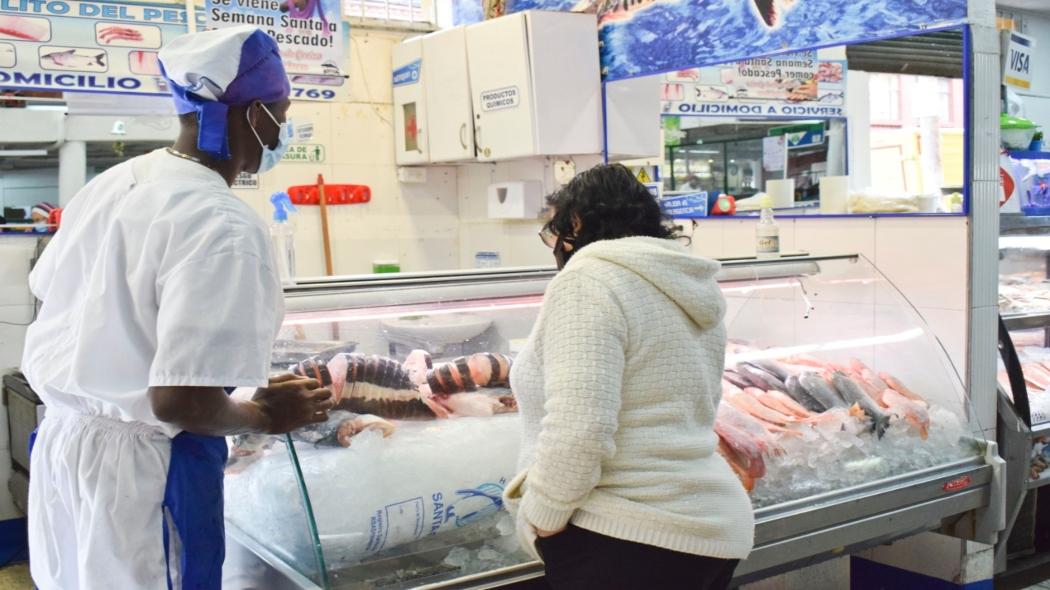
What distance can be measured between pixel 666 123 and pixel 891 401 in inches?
186

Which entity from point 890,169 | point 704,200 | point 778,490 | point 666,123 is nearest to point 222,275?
point 778,490

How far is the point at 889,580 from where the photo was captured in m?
4.08

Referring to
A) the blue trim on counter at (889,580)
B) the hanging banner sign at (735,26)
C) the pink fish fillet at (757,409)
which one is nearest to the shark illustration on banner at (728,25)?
the hanging banner sign at (735,26)

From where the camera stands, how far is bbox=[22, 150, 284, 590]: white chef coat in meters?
1.71

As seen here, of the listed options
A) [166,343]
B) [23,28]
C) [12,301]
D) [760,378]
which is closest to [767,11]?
[760,378]

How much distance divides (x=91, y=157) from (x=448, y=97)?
194 centimetres

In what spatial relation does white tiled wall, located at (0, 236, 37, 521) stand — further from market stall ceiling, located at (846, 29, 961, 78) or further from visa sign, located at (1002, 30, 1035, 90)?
market stall ceiling, located at (846, 29, 961, 78)

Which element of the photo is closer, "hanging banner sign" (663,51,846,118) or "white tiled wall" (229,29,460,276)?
"white tiled wall" (229,29,460,276)

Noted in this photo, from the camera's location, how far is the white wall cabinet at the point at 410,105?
598cm

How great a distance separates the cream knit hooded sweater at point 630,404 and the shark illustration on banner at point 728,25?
1924mm

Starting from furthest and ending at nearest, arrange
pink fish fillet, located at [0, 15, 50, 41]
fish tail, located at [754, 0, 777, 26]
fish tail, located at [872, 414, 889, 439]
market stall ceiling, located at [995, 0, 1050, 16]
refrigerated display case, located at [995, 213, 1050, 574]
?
1. market stall ceiling, located at [995, 0, 1050, 16]
2. pink fish fillet, located at [0, 15, 50, 41]
3. fish tail, located at [754, 0, 777, 26]
4. refrigerated display case, located at [995, 213, 1050, 574]
5. fish tail, located at [872, 414, 889, 439]

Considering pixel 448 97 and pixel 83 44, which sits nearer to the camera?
pixel 83 44

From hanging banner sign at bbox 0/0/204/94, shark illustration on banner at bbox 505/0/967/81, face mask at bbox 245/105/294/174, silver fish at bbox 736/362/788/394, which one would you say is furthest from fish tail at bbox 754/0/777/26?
hanging banner sign at bbox 0/0/204/94

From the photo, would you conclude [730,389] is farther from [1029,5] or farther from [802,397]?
[1029,5]
